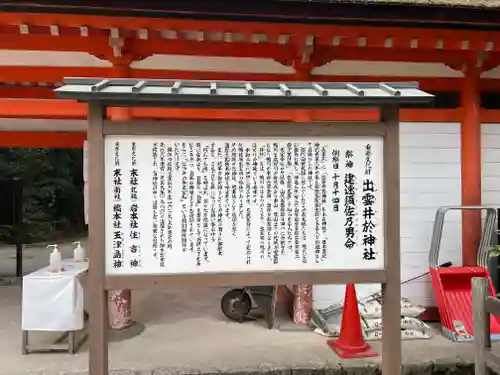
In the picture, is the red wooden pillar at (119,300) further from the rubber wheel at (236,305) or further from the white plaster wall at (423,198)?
the white plaster wall at (423,198)

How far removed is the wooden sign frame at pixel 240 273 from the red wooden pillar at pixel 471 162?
9.97 ft

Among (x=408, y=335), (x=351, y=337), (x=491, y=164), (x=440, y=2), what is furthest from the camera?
(x=491, y=164)

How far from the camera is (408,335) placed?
5.01 m

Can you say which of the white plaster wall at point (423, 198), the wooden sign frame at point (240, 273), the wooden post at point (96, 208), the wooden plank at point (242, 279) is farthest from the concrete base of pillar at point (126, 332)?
the wooden plank at point (242, 279)

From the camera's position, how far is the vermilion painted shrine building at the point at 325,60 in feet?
14.7

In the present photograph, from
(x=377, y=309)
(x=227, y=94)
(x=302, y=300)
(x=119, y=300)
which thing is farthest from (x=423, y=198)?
(x=119, y=300)

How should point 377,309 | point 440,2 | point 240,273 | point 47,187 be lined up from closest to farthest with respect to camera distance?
1. point 240,273
2. point 440,2
3. point 377,309
4. point 47,187

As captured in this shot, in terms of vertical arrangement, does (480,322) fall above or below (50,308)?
above

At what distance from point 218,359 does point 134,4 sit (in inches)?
136

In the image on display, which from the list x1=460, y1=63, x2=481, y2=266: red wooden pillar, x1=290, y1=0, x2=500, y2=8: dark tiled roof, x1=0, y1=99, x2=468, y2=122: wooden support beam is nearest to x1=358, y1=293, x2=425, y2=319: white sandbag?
x1=460, y1=63, x2=481, y2=266: red wooden pillar

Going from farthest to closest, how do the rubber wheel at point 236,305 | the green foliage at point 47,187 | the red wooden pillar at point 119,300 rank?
the green foliage at point 47,187, the rubber wheel at point 236,305, the red wooden pillar at point 119,300

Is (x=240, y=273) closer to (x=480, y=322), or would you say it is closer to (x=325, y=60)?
(x=480, y=322)

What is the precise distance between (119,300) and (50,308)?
0.86 metres

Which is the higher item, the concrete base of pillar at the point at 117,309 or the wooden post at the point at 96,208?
the wooden post at the point at 96,208
